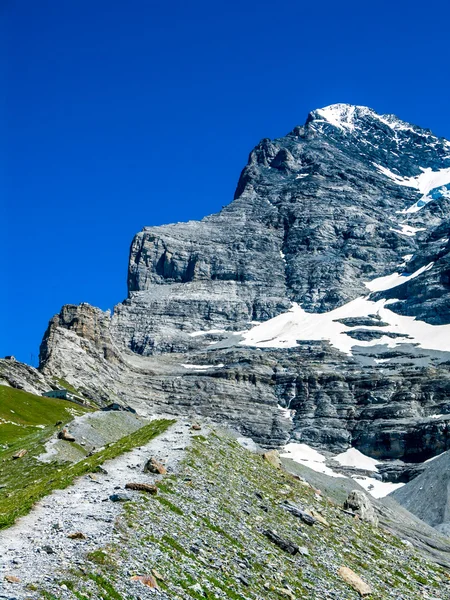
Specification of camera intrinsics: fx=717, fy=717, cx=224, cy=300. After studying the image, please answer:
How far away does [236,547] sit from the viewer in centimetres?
2639

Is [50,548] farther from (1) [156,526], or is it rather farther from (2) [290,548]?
(2) [290,548]

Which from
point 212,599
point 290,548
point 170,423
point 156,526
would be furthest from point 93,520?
point 170,423

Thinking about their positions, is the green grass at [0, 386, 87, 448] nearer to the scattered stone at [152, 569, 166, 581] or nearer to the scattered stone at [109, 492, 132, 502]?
the scattered stone at [109, 492, 132, 502]

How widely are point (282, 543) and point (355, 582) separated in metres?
3.21

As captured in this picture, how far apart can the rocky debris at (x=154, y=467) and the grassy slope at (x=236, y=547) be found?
2.05ft

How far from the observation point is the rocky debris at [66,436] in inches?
2181

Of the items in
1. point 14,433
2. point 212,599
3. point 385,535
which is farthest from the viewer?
point 14,433

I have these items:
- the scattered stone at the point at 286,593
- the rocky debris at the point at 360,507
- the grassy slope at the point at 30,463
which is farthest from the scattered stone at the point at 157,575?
the rocky debris at the point at 360,507

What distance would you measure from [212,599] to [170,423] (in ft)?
73.3

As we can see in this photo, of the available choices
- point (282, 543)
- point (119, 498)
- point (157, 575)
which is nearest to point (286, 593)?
point (282, 543)

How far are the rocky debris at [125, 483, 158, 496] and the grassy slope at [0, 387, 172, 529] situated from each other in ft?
8.46

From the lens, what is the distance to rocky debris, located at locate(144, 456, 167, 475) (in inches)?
1234

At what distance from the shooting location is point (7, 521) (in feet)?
73.4

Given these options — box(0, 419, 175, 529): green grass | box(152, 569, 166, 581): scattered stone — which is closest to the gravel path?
box(0, 419, 175, 529): green grass
